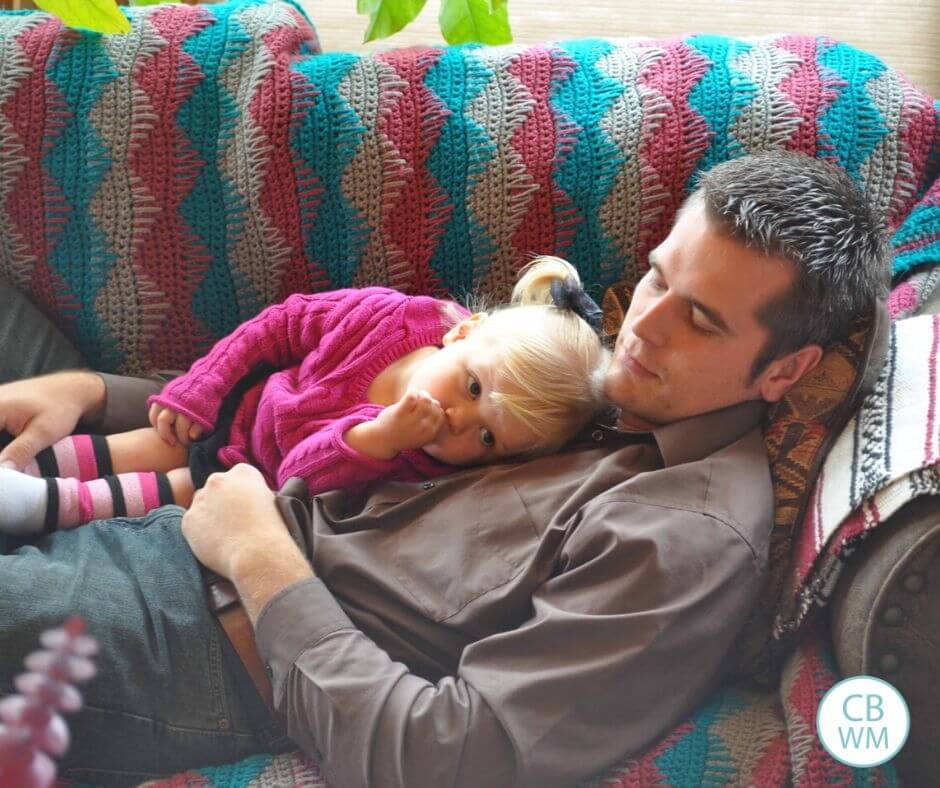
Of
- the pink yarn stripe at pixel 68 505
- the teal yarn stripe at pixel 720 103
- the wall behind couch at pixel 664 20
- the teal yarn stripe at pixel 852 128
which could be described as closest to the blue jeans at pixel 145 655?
the pink yarn stripe at pixel 68 505

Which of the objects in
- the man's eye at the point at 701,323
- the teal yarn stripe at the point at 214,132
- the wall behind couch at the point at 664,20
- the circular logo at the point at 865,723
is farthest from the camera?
the wall behind couch at the point at 664,20

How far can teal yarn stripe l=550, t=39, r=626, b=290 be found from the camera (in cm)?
132

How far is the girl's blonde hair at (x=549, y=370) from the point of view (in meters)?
1.16

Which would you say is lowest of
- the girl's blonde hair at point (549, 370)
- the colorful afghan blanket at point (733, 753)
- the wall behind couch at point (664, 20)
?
the colorful afghan blanket at point (733, 753)

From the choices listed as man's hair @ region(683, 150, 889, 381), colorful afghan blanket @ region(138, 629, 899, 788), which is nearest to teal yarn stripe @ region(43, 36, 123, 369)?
colorful afghan blanket @ region(138, 629, 899, 788)

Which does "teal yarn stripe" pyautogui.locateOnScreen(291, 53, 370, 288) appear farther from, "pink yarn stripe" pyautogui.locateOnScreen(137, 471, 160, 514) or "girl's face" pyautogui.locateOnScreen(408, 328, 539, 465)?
"pink yarn stripe" pyautogui.locateOnScreen(137, 471, 160, 514)

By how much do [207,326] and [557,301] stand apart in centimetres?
55

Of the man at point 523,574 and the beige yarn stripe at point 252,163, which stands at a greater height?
the beige yarn stripe at point 252,163

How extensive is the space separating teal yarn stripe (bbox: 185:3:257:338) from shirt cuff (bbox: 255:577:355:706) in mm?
592

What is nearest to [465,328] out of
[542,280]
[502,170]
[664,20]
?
[542,280]

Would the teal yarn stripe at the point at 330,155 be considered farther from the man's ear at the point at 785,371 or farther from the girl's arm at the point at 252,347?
the man's ear at the point at 785,371

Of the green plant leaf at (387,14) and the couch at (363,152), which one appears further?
the green plant leaf at (387,14)

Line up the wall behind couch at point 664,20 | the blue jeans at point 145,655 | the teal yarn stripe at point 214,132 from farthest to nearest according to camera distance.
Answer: the wall behind couch at point 664,20 < the teal yarn stripe at point 214,132 < the blue jeans at point 145,655

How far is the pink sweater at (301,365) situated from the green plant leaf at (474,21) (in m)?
0.49
